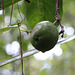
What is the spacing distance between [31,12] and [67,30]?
2.35 m

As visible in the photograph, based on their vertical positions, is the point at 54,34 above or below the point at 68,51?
above

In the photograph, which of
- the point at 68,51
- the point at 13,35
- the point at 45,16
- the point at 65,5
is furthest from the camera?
the point at 68,51

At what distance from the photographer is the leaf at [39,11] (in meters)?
0.81

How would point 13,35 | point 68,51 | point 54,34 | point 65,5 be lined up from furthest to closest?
point 68,51, point 65,5, point 13,35, point 54,34

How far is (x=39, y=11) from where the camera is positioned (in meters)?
0.84

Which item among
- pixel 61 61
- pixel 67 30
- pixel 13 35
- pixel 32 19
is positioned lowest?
pixel 61 61

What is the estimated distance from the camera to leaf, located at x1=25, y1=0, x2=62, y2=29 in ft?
2.66

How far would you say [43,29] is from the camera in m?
0.57

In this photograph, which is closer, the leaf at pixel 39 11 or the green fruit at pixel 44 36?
the green fruit at pixel 44 36

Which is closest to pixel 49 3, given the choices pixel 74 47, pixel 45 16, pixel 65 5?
pixel 45 16

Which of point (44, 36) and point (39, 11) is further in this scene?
point (39, 11)

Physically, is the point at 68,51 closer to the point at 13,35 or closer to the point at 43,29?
the point at 13,35

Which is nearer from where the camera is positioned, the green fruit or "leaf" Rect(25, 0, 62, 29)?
the green fruit

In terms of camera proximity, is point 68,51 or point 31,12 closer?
point 31,12
